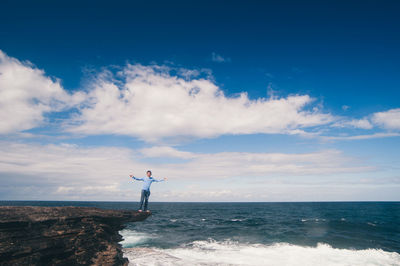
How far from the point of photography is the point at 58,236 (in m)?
9.35

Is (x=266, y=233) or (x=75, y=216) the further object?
(x=266, y=233)

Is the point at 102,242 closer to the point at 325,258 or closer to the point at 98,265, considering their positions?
the point at 98,265

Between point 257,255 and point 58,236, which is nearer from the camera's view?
point 58,236

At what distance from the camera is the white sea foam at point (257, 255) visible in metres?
16.3

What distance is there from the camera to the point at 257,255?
19500 mm

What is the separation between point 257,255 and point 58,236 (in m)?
17.0

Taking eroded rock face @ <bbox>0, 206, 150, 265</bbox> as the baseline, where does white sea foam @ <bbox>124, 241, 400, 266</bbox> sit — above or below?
below

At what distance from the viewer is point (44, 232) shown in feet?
29.7

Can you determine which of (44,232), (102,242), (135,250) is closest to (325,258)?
(135,250)

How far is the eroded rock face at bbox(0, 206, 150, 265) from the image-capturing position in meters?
8.16

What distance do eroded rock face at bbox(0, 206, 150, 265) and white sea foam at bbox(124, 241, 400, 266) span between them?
4.73 meters

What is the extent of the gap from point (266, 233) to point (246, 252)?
11772mm

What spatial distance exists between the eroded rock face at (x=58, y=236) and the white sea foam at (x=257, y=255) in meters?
4.73

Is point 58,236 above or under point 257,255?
above
